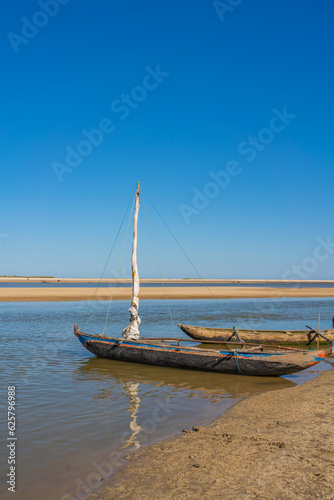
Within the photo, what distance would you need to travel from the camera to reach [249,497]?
5.24 metres

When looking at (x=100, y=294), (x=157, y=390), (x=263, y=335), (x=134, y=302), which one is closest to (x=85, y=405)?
(x=157, y=390)

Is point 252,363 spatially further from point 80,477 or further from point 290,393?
point 80,477

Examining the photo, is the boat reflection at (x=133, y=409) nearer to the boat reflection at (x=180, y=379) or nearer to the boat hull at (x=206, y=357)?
the boat reflection at (x=180, y=379)

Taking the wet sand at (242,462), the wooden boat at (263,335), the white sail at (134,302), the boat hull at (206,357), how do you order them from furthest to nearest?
the wooden boat at (263,335)
the white sail at (134,302)
the boat hull at (206,357)
the wet sand at (242,462)

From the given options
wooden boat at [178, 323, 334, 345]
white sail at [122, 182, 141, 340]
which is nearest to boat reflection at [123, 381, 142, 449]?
white sail at [122, 182, 141, 340]

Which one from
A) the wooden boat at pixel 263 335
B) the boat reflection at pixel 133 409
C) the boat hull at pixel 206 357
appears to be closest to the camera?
the boat reflection at pixel 133 409

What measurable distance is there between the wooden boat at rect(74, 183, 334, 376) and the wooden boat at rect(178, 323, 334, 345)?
4.31 meters

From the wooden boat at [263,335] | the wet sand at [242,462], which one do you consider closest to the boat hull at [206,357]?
the wet sand at [242,462]

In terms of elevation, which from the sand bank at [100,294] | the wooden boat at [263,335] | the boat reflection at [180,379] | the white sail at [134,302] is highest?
the white sail at [134,302]

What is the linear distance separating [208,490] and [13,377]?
30.2ft

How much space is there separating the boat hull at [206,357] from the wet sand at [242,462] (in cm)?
405

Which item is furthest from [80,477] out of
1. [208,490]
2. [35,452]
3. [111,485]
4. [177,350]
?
[177,350]

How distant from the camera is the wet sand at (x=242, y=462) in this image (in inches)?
217

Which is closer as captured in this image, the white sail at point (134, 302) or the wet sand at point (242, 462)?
the wet sand at point (242, 462)
